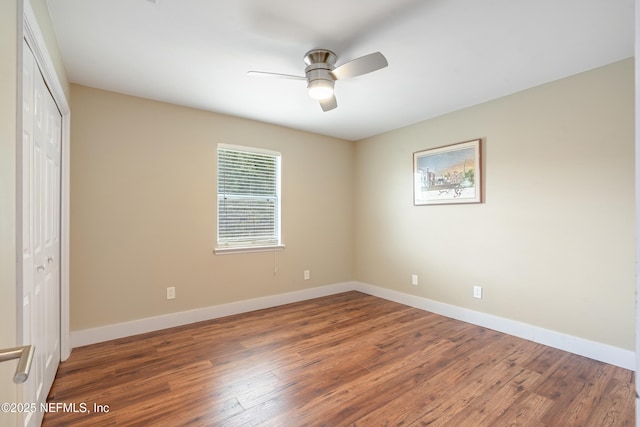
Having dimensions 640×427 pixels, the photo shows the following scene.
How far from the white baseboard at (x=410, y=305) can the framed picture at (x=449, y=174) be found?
126 centimetres

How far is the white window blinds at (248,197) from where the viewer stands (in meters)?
3.52

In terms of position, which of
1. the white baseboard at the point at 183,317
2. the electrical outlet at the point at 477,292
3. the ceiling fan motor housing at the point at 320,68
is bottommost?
the white baseboard at the point at 183,317

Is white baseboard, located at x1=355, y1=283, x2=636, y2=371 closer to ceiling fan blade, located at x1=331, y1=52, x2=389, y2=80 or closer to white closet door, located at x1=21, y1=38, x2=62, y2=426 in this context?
ceiling fan blade, located at x1=331, y1=52, x2=389, y2=80

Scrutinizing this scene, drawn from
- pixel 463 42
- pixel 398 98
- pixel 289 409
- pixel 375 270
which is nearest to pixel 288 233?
pixel 375 270

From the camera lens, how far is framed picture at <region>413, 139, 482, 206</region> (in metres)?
3.16

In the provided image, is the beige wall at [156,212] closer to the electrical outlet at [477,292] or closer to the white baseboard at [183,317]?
the white baseboard at [183,317]

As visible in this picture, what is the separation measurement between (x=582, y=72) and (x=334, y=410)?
3.28 m

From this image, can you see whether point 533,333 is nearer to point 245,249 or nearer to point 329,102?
point 329,102

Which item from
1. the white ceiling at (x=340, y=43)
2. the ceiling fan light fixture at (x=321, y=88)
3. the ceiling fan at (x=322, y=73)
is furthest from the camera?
the ceiling fan light fixture at (x=321, y=88)

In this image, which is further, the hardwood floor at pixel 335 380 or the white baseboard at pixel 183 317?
the white baseboard at pixel 183 317

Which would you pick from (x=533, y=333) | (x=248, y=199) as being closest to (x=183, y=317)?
(x=248, y=199)

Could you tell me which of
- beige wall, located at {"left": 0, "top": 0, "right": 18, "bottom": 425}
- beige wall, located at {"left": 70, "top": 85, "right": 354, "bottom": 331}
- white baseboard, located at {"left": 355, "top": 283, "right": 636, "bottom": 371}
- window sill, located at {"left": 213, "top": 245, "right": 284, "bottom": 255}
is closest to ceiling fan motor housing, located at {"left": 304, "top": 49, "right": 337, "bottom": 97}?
beige wall, located at {"left": 0, "top": 0, "right": 18, "bottom": 425}

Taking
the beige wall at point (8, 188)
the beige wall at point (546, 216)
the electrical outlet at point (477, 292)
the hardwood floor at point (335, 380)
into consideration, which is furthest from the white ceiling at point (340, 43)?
the hardwood floor at point (335, 380)

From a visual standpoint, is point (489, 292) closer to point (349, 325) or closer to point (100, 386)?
point (349, 325)
